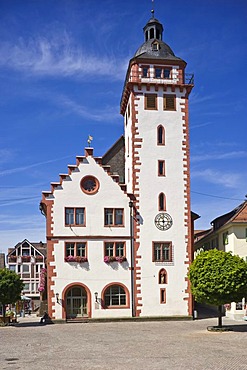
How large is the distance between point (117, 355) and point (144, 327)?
14.8 m

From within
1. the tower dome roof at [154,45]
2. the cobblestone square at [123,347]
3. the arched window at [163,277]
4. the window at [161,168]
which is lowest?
the cobblestone square at [123,347]

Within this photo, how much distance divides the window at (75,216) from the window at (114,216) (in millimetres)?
2020

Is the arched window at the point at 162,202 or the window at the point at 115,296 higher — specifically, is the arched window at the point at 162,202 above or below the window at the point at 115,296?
above

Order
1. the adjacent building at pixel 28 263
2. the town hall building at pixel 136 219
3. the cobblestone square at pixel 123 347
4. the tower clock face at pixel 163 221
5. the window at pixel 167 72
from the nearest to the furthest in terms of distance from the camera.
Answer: the cobblestone square at pixel 123 347
the town hall building at pixel 136 219
the tower clock face at pixel 163 221
the window at pixel 167 72
the adjacent building at pixel 28 263

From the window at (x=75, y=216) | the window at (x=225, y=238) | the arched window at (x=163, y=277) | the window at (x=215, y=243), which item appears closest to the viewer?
the window at (x=75, y=216)

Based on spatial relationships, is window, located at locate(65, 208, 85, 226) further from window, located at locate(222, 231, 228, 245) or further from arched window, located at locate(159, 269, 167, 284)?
window, located at locate(222, 231, 228, 245)

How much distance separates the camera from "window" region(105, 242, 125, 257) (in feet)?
145

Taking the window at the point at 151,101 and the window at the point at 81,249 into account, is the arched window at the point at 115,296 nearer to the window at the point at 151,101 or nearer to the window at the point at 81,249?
the window at the point at 81,249

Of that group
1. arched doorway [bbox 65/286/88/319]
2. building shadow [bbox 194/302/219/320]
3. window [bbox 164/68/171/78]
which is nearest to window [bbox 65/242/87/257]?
arched doorway [bbox 65/286/88/319]

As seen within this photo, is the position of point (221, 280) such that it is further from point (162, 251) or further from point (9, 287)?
point (9, 287)

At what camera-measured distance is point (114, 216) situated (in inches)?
1756

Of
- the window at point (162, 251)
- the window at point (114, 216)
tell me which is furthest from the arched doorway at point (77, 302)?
the window at point (162, 251)

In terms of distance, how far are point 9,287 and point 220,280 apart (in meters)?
16.0

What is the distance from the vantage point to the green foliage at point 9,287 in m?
39.4
